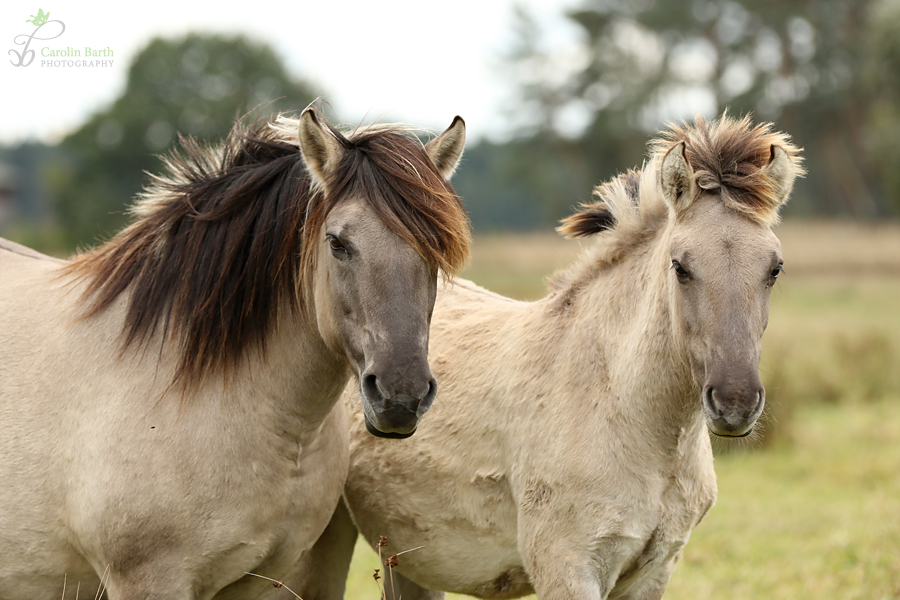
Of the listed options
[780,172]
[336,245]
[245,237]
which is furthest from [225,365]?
[780,172]

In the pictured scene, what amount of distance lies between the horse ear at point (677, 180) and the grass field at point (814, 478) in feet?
2.56

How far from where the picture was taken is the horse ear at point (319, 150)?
126 inches

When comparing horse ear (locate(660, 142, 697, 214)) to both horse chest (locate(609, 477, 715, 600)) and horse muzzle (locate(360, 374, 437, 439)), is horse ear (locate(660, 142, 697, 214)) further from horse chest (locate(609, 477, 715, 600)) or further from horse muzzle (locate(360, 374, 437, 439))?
horse muzzle (locate(360, 374, 437, 439))

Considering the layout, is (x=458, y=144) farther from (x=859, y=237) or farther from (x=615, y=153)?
(x=615, y=153)

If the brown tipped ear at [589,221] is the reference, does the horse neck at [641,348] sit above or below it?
below

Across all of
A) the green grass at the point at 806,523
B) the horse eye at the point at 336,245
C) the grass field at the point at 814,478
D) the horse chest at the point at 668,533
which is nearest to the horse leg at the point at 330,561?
the horse chest at the point at 668,533

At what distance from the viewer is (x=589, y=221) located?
412 cm

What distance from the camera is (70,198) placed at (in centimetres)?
4325

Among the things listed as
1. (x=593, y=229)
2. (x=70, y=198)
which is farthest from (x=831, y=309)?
(x=70, y=198)

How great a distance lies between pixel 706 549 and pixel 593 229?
4.17 metres

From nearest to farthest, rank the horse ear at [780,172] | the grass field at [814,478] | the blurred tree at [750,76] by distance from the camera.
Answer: the horse ear at [780,172] < the grass field at [814,478] < the blurred tree at [750,76]

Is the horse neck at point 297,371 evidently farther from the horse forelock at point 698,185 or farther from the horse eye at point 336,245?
the horse forelock at point 698,185

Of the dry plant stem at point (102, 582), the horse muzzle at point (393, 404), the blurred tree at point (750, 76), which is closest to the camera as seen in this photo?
the horse muzzle at point (393, 404)

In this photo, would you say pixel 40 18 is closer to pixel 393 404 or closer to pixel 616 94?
pixel 393 404
